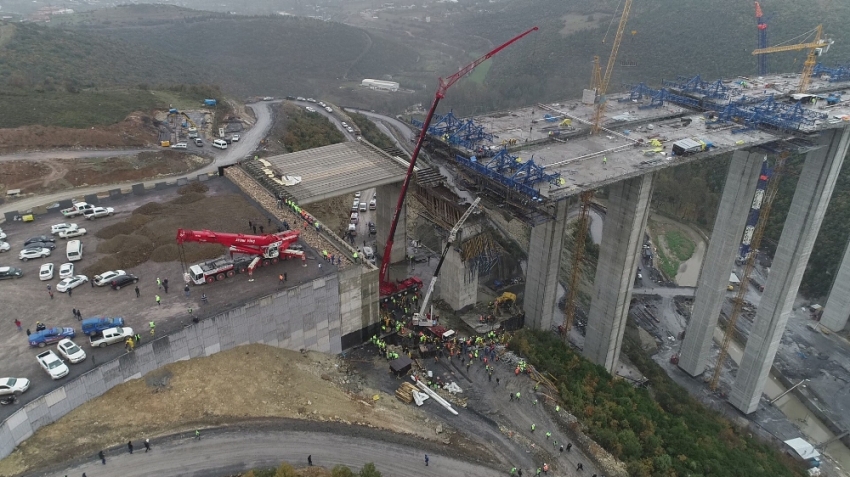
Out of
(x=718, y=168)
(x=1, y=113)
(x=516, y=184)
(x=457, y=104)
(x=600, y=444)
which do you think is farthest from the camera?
(x=457, y=104)

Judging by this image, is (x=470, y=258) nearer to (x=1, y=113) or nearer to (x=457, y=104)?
(x=1, y=113)

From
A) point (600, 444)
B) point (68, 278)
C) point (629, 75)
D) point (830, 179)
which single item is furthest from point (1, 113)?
point (629, 75)

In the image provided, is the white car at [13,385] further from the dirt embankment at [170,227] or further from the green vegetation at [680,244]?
the green vegetation at [680,244]

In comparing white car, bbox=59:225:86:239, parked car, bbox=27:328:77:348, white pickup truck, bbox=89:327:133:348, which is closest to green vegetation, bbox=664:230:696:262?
white pickup truck, bbox=89:327:133:348

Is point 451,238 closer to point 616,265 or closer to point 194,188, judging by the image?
point 616,265

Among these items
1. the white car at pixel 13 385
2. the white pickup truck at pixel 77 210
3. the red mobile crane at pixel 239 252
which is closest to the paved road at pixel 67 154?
the white pickup truck at pixel 77 210

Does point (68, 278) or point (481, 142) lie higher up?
point (481, 142)
